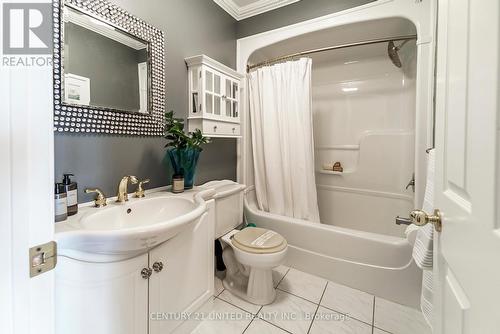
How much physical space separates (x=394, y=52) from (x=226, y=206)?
2.00 m

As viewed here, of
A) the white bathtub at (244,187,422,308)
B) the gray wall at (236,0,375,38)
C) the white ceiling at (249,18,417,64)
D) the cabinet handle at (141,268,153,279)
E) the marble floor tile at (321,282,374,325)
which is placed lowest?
the marble floor tile at (321,282,374,325)

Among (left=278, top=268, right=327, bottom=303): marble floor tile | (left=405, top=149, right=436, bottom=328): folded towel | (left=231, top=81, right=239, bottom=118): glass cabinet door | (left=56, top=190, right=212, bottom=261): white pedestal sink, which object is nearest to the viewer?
(left=56, top=190, right=212, bottom=261): white pedestal sink

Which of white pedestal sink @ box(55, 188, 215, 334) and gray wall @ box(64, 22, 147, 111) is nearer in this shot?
white pedestal sink @ box(55, 188, 215, 334)

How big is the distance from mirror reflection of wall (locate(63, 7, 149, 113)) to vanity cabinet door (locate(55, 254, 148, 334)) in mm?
766

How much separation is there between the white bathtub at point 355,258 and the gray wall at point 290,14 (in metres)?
1.74

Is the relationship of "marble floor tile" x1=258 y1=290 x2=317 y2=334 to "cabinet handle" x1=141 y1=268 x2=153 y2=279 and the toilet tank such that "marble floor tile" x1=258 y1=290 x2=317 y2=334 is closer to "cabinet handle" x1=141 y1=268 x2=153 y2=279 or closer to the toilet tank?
the toilet tank

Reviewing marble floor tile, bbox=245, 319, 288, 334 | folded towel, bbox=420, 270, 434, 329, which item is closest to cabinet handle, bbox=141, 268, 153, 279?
marble floor tile, bbox=245, 319, 288, 334

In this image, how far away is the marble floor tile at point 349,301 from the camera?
1.41 meters

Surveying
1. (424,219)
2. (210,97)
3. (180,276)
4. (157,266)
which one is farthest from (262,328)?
(210,97)

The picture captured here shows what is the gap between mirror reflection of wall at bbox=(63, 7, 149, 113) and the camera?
1.04 metres

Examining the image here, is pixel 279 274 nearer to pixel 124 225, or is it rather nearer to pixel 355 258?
pixel 355 258

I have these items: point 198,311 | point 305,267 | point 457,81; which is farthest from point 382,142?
point 198,311

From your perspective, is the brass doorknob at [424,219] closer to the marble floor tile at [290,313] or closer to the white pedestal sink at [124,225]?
the white pedestal sink at [124,225]

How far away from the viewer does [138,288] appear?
3.16 ft
